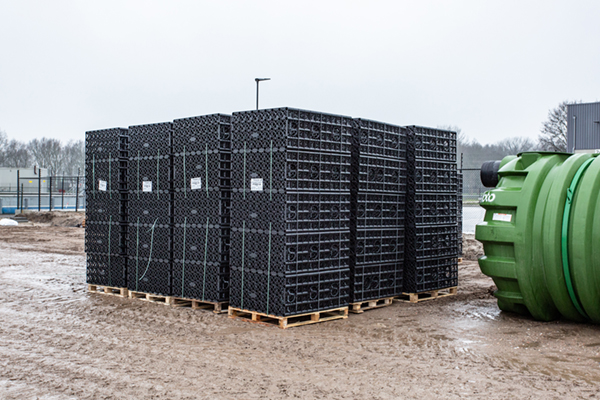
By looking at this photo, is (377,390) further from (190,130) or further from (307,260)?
(190,130)

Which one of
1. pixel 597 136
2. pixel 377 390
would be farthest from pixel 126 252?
pixel 597 136

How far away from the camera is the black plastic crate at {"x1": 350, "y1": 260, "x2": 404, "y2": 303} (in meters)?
9.27

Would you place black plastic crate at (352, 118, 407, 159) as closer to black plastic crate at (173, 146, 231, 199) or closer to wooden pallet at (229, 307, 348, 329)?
black plastic crate at (173, 146, 231, 199)

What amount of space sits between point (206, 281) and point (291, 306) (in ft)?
5.98

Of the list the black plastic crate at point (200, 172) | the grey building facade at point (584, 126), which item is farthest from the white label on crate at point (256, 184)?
the grey building facade at point (584, 126)

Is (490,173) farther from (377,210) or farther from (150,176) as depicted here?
(150,176)

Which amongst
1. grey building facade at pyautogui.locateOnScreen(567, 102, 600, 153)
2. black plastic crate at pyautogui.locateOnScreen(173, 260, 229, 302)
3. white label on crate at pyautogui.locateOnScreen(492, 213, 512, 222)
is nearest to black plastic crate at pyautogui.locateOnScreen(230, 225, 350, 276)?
black plastic crate at pyautogui.locateOnScreen(173, 260, 229, 302)

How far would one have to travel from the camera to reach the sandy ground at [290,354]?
18.3 ft

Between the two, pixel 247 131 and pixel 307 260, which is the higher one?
pixel 247 131

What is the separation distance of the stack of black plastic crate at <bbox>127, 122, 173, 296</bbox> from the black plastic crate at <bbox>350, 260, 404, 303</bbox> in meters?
3.31

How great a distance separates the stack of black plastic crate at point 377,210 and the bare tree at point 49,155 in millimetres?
86082

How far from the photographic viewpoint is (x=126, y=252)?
10.8 m

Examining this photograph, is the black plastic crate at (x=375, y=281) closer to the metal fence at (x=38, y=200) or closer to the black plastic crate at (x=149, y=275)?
the black plastic crate at (x=149, y=275)

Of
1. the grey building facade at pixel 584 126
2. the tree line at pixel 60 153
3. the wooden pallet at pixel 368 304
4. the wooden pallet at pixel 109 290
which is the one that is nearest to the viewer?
the wooden pallet at pixel 368 304
